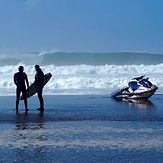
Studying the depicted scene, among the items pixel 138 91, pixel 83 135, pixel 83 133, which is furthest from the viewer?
pixel 138 91

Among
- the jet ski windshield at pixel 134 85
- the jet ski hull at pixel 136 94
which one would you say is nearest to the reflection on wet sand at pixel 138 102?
the jet ski hull at pixel 136 94

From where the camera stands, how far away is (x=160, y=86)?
3416 cm

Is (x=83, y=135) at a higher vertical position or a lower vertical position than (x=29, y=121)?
lower

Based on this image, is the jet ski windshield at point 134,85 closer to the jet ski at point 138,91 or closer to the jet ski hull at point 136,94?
the jet ski at point 138,91

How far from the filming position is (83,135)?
1178 cm

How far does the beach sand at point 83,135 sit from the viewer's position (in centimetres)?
934

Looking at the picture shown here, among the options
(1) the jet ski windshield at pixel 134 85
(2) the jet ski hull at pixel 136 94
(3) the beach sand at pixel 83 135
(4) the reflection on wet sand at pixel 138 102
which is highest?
(1) the jet ski windshield at pixel 134 85

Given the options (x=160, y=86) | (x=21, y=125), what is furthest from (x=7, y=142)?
(x=160, y=86)

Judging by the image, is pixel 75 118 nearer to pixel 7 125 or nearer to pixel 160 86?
pixel 7 125

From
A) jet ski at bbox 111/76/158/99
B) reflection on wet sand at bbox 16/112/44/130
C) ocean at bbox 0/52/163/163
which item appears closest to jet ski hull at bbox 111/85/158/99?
jet ski at bbox 111/76/158/99

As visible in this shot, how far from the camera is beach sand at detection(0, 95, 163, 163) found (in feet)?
30.6

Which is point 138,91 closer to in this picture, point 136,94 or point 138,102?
point 136,94

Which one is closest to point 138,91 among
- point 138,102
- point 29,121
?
point 138,102

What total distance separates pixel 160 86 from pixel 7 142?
24.2 m
